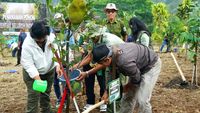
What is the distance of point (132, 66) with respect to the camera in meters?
3.98

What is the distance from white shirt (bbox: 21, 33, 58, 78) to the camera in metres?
Answer: 4.55

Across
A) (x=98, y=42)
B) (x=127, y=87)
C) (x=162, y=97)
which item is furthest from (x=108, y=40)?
(x=162, y=97)

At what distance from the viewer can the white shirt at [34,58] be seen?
14.9ft

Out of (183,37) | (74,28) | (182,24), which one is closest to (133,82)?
(74,28)

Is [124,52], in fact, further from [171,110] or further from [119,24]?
[171,110]

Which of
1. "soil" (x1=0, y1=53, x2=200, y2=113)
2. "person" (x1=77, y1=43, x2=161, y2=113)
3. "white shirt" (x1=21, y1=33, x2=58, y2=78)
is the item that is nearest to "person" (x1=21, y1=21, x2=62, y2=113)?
"white shirt" (x1=21, y1=33, x2=58, y2=78)

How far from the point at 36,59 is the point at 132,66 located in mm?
1354

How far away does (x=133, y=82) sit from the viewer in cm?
437

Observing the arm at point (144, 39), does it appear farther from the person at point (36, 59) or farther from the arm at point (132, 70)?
the person at point (36, 59)

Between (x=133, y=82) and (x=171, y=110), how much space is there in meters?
1.92

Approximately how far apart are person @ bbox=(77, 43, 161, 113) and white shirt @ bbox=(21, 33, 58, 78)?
25.0 inches

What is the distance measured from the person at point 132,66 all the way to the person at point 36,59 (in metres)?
0.64

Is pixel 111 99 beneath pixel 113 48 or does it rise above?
beneath

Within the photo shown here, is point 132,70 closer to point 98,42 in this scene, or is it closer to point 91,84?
point 98,42
